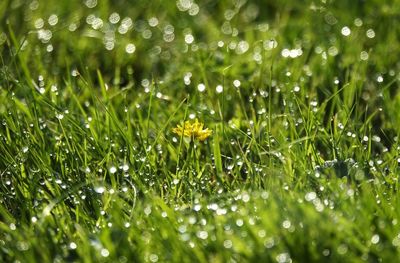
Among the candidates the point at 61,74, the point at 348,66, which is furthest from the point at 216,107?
the point at 61,74

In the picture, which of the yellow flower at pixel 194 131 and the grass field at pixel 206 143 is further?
the yellow flower at pixel 194 131

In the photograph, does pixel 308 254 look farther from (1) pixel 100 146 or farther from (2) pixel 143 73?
(2) pixel 143 73

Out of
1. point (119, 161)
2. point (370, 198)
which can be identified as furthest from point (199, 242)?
point (119, 161)

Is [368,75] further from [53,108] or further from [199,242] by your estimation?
[199,242]

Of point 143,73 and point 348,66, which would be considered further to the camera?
point 143,73

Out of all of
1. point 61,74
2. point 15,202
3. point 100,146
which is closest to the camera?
point 15,202

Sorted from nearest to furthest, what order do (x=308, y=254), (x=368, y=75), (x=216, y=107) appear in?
1. (x=308, y=254)
2. (x=216, y=107)
3. (x=368, y=75)

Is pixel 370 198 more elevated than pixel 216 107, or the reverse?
pixel 370 198

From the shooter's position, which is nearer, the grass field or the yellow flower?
the grass field
